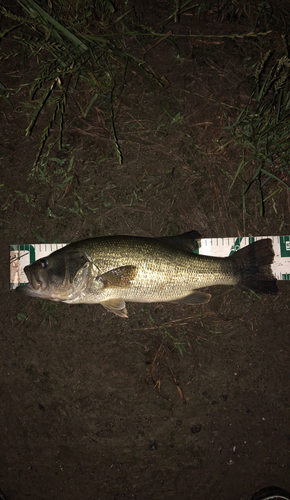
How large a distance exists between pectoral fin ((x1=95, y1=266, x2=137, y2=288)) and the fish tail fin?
3.93 ft

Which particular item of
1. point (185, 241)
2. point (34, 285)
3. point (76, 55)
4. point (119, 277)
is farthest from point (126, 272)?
point (76, 55)

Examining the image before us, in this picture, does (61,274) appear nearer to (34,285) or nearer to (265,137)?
(34,285)

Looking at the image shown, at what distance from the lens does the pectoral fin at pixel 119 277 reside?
125 inches

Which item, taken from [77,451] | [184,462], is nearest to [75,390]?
[77,451]

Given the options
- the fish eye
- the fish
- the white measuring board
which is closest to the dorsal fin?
the fish

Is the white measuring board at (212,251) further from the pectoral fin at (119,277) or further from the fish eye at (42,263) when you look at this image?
the pectoral fin at (119,277)

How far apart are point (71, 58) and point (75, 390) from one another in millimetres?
4144

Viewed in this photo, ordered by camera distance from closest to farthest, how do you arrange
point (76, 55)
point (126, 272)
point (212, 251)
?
1. point (126, 272)
2. point (76, 55)
3. point (212, 251)

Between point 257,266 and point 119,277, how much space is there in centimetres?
165

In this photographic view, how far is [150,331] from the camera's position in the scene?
3.80 meters

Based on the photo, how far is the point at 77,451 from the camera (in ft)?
12.4

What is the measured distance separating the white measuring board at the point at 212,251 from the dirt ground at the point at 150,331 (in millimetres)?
130

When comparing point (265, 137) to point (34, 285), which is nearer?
point (34, 285)

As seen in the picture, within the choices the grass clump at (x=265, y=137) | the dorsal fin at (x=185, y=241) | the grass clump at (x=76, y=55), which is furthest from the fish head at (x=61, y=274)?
the grass clump at (x=265, y=137)
